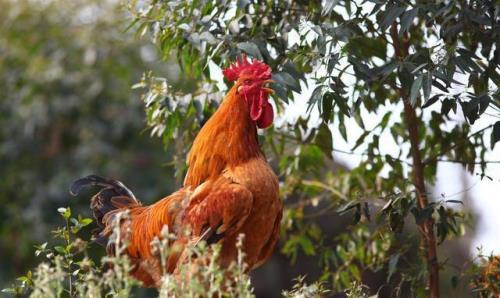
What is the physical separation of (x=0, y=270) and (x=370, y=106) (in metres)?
6.11

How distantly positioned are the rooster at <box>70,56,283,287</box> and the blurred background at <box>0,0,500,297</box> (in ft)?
17.2

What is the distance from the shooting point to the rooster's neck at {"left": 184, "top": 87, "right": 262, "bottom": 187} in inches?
183

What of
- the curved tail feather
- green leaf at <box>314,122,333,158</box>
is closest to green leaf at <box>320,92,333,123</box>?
green leaf at <box>314,122,333,158</box>

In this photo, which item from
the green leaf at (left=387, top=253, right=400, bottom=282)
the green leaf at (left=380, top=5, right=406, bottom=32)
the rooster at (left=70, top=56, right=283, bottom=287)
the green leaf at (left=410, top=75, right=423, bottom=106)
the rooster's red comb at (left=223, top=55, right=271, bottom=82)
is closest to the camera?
the green leaf at (left=410, top=75, right=423, bottom=106)

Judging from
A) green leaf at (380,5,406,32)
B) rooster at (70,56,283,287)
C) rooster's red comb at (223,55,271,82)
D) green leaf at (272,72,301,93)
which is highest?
rooster's red comb at (223,55,271,82)

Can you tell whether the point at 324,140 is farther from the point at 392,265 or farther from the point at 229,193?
the point at 229,193

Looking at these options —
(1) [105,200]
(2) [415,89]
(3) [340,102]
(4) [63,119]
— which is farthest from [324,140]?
(4) [63,119]

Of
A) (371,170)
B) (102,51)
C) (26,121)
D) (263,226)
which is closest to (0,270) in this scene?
(26,121)

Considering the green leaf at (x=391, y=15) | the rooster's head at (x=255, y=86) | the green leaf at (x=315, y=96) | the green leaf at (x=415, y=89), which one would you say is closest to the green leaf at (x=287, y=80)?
the rooster's head at (x=255, y=86)

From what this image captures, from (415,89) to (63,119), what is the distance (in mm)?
7118

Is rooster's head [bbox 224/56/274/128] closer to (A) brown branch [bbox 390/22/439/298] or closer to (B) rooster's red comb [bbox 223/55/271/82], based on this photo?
(B) rooster's red comb [bbox 223/55/271/82]

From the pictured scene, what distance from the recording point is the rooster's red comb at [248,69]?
4.58 metres

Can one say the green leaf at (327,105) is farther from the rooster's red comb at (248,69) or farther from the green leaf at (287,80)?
the rooster's red comb at (248,69)

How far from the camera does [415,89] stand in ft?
13.3
